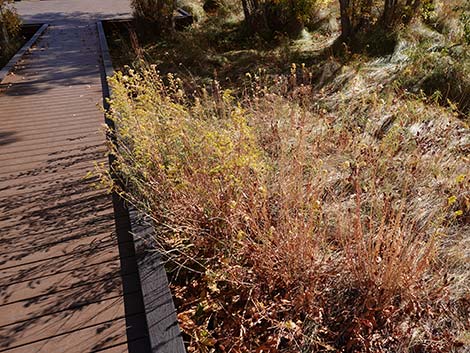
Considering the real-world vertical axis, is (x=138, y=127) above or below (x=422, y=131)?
above

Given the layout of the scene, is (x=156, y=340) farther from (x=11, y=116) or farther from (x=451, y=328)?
(x=11, y=116)

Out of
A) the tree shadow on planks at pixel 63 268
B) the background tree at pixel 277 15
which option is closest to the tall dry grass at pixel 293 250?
the tree shadow on planks at pixel 63 268

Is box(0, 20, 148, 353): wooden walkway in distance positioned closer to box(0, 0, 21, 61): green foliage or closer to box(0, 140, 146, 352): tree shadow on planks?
box(0, 140, 146, 352): tree shadow on planks

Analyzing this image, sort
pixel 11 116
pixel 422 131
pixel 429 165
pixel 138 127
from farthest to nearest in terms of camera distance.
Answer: pixel 11 116 → pixel 422 131 → pixel 429 165 → pixel 138 127

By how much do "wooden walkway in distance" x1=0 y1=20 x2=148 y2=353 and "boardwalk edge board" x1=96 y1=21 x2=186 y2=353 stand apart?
0.14 meters

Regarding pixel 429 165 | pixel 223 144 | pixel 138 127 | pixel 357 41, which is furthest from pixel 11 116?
pixel 357 41

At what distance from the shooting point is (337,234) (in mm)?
2992

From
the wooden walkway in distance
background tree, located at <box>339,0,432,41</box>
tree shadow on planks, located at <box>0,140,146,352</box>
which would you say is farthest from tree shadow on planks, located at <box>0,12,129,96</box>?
background tree, located at <box>339,0,432,41</box>

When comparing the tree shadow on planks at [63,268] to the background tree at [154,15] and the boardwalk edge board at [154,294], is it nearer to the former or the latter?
the boardwalk edge board at [154,294]

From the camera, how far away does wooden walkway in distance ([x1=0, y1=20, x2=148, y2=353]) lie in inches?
92.7

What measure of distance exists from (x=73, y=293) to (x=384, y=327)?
2.08 m

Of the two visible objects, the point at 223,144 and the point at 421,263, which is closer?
the point at 421,263

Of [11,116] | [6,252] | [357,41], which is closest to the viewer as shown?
[6,252]

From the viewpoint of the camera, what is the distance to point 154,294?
244 cm
